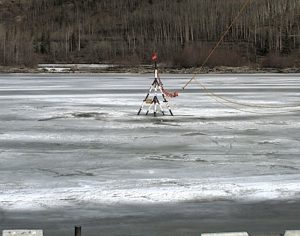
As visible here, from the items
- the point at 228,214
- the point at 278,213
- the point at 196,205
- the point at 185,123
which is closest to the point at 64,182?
the point at 196,205

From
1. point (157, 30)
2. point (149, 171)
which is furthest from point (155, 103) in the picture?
point (157, 30)

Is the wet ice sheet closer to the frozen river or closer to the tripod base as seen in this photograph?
the frozen river

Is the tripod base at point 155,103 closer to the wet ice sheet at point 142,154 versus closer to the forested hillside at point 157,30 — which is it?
the wet ice sheet at point 142,154

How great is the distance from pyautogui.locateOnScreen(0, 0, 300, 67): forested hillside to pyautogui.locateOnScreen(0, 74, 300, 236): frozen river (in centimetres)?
6322

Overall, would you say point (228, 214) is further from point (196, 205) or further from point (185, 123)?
point (185, 123)

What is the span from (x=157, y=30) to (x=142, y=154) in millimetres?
86788

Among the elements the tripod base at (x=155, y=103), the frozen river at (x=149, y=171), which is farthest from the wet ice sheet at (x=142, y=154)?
→ the tripod base at (x=155, y=103)

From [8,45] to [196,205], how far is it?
67.6m

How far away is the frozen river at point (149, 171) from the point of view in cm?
678

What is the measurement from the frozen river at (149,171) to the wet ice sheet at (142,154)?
0.06ft

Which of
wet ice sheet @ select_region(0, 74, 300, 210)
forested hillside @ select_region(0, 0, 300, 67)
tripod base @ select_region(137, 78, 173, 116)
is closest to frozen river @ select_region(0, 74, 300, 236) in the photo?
wet ice sheet @ select_region(0, 74, 300, 210)

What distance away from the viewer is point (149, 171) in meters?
9.39

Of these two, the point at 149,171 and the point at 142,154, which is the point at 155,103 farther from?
the point at 149,171

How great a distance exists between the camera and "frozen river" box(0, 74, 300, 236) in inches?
267
